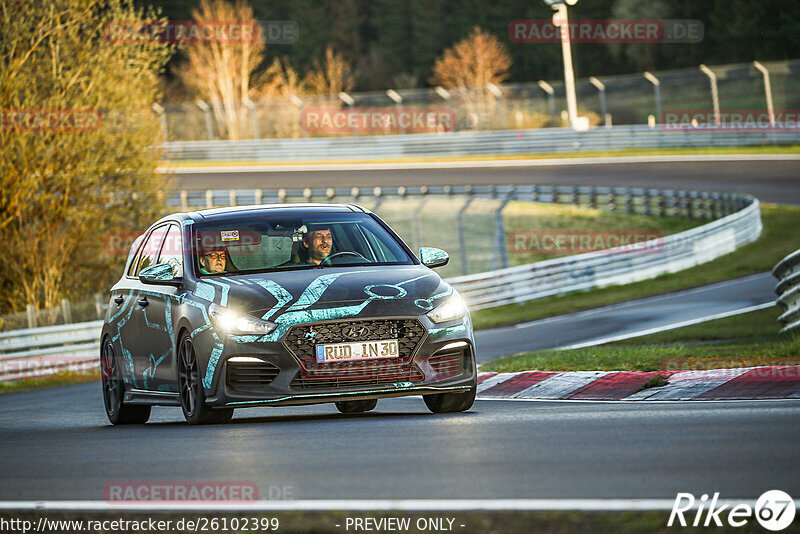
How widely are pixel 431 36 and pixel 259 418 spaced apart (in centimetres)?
9128

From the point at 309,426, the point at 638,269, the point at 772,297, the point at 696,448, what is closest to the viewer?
the point at 696,448

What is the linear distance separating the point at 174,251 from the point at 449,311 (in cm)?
248

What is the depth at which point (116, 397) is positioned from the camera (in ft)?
39.4

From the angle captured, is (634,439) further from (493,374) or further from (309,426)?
(493,374)

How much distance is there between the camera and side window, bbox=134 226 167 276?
464 inches

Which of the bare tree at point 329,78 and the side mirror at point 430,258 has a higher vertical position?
the side mirror at point 430,258

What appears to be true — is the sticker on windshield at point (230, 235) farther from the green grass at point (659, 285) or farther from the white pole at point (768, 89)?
the white pole at point (768, 89)

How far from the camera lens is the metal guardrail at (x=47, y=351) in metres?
23.5

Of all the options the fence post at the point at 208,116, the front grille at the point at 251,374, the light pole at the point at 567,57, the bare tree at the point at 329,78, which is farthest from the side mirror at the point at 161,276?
the bare tree at the point at 329,78

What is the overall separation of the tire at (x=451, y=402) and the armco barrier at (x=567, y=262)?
14.3 m

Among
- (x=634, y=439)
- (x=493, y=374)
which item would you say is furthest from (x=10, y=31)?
(x=634, y=439)

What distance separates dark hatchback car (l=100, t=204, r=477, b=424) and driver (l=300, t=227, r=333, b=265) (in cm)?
1

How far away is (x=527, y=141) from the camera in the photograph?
53938 millimetres

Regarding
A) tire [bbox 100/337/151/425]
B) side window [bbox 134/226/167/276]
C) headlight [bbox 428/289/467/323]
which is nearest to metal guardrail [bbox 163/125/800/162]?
tire [bbox 100/337/151/425]
